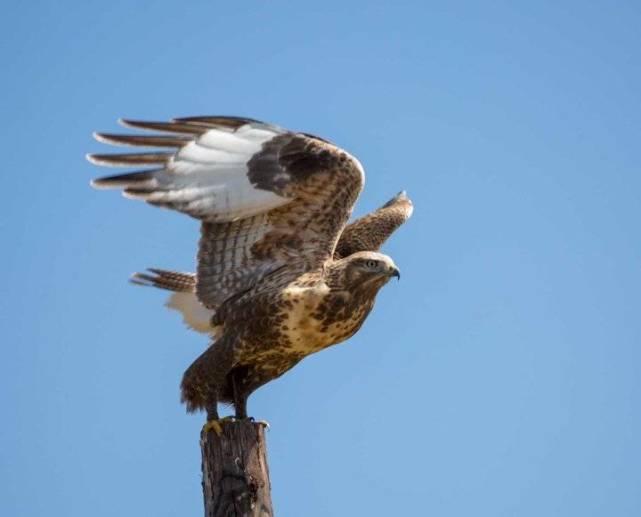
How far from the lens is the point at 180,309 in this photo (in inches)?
370

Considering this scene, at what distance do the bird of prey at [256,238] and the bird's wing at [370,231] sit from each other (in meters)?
0.79

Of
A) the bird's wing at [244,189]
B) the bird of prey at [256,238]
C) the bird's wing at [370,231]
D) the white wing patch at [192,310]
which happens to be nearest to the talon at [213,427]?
the bird of prey at [256,238]

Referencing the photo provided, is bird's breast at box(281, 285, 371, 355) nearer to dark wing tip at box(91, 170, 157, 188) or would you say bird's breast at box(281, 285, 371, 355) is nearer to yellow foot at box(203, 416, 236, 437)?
yellow foot at box(203, 416, 236, 437)

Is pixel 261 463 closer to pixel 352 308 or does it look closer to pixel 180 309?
pixel 352 308

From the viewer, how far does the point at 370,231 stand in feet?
31.7

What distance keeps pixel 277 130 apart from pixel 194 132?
604 millimetres

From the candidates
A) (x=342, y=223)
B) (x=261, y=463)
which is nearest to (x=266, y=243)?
(x=342, y=223)

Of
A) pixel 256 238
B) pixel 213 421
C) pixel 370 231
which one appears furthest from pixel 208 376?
pixel 370 231

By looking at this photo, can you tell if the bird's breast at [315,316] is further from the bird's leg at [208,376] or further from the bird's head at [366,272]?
the bird's leg at [208,376]

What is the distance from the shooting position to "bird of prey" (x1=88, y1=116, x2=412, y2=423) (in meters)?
7.99

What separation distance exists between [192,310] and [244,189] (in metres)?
1.39

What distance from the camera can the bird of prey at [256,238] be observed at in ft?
26.2

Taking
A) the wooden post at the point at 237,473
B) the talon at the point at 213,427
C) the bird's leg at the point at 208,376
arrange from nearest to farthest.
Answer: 1. the wooden post at the point at 237,473
2. the talon at the point at 213,427
3. the bird's leg at the point at 208,376

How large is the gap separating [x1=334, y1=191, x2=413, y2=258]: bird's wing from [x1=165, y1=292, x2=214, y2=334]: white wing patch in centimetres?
113
